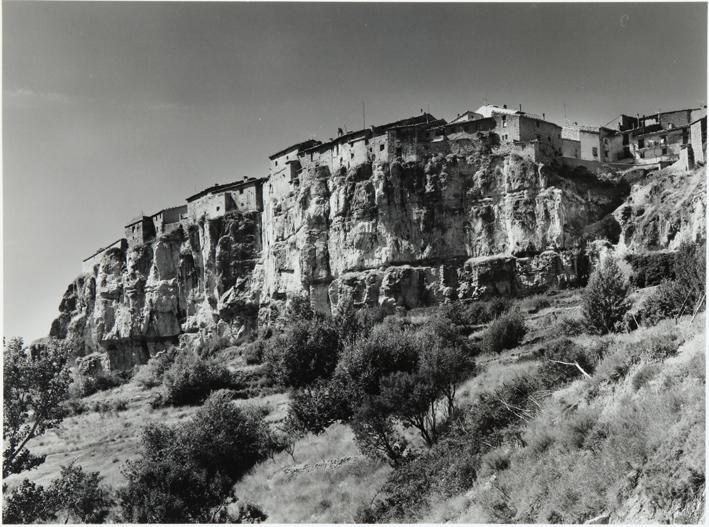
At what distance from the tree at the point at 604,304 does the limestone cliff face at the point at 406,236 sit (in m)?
20.2

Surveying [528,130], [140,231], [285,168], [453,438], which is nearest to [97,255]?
[140,231]

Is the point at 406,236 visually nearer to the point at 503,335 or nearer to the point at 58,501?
the point at 503,335

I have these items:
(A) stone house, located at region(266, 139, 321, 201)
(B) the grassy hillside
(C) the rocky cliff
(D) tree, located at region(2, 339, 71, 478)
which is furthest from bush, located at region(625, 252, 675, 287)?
(D) tree, located at region(2, 339, 71, 478)

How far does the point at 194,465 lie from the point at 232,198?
51.3 metres

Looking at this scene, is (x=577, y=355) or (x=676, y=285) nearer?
(x=577, y=355)

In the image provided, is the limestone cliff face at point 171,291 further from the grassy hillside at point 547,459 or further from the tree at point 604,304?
the grassy hillside at point 547,459

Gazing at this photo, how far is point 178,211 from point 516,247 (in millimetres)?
40704

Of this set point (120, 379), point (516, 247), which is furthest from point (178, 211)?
point (516, 247)

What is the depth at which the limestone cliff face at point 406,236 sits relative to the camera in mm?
53562

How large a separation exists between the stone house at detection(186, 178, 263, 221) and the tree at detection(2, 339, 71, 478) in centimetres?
5176

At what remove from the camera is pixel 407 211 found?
5750 centimetres

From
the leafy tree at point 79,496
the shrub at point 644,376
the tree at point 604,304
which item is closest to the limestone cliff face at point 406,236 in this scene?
the tree at point 604,304

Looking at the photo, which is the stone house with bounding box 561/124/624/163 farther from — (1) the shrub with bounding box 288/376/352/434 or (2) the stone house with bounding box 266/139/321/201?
(1) the shrub with bounding box 288/376/352/434

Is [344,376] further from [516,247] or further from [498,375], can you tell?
[516,247]
